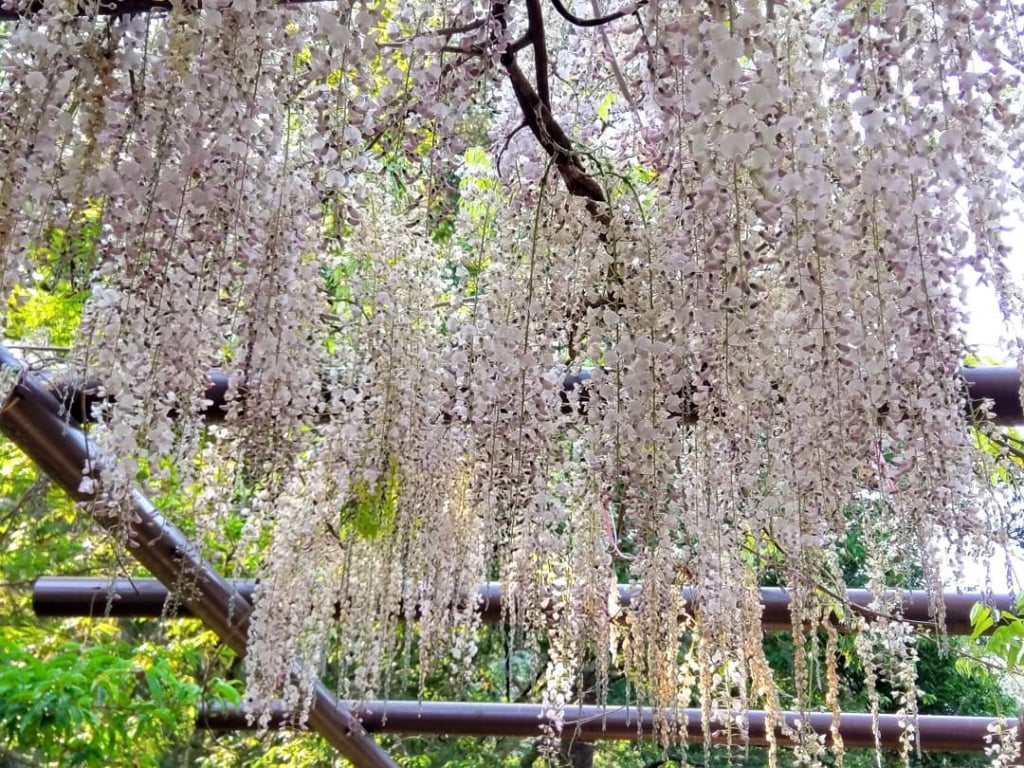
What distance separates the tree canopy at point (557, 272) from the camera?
1322 millimetres

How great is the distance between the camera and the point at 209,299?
179cm

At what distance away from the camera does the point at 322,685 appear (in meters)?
3.46

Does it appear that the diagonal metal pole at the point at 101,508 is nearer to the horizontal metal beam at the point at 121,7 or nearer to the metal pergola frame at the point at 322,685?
the metal pergola frame at the point at 322,685

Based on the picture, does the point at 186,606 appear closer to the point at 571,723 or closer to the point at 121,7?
the point at 571,723

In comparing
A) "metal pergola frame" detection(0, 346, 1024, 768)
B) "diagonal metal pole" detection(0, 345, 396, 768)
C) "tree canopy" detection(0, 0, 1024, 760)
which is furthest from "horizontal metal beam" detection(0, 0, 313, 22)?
"diagonal metal pole" detection(0, 345, 396, 768)

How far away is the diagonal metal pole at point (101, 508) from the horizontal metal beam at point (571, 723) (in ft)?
1.63

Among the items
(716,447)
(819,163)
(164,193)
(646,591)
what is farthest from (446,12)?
(646,591)

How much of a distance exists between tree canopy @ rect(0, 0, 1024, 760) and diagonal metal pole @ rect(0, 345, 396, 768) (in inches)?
3.4

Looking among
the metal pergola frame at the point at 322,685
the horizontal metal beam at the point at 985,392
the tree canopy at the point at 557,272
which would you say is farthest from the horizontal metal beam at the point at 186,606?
the horizontal metal beam at the point at 985,392

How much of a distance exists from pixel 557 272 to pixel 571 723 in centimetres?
199

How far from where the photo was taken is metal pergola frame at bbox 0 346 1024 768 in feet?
8.54

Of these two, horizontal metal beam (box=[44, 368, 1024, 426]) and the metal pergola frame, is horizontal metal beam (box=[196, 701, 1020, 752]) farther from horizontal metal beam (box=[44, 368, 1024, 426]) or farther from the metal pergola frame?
horizontal metal beam (box=[44, 368, 1024, 426])

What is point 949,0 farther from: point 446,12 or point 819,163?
point 446,12

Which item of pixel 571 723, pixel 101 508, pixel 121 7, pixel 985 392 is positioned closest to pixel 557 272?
pixel 121 7
